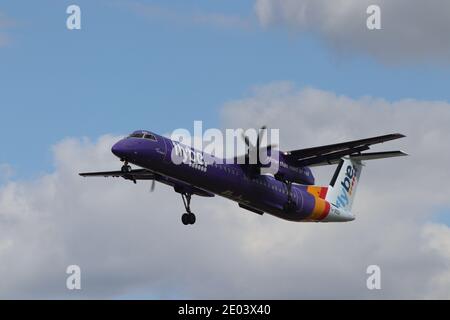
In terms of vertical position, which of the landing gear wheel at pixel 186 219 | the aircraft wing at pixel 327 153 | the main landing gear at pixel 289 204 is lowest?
the landing gear wheel at pixel 186 219

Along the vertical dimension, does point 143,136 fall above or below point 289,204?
above

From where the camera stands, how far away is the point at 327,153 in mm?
44938

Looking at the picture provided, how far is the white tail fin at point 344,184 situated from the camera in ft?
164

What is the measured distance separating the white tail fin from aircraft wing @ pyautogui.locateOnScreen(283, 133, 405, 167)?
3.94 m

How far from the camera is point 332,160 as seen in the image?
46.0m

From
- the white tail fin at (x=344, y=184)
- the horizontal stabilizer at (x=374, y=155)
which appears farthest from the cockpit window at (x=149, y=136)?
the white tail fin at (x=344, y=184)

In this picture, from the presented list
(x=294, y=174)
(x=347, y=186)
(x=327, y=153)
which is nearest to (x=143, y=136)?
(x=294, y=174)

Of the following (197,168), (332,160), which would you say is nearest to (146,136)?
(197,168)

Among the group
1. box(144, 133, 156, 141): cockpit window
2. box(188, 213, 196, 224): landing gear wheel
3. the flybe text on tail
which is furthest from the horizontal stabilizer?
box(144, 133, 156, 141): cockpit window

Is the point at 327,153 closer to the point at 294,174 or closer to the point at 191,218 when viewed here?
the point at 294,174

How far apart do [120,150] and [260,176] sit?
8.58 meters

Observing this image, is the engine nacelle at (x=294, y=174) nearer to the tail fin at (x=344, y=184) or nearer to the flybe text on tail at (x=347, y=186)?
the tail fin at (x=344, y=184)
